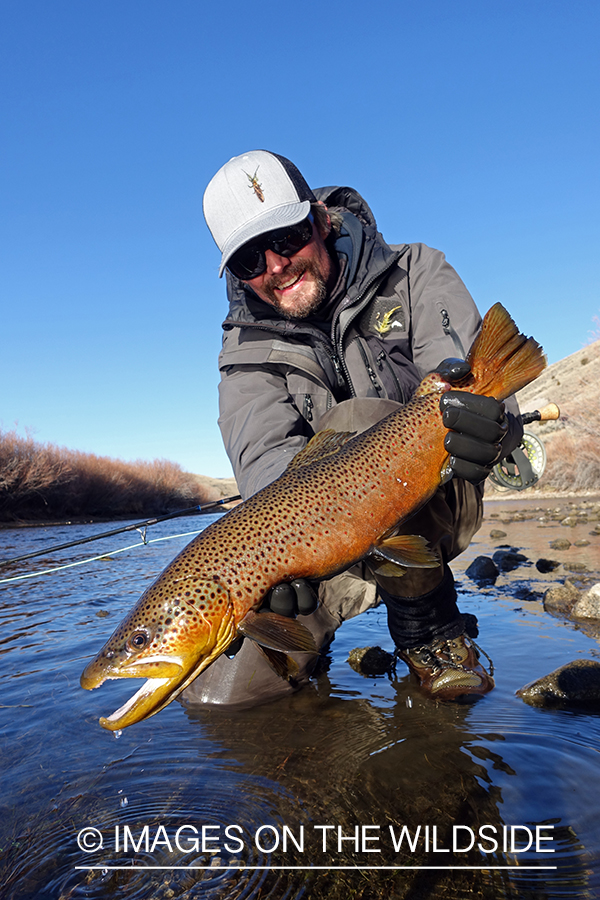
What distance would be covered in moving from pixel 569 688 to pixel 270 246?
3300mm

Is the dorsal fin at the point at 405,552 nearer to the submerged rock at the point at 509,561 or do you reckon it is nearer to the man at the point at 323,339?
the man at the point at 323,339

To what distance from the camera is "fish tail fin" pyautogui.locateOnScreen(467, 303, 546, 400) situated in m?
2.55

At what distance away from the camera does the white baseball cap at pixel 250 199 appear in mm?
4062

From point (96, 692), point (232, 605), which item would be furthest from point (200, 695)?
point (232, 605)

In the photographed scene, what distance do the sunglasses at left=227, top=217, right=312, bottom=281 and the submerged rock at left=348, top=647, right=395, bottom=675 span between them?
273cm

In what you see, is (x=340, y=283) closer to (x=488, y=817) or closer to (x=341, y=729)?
(x=341, y=729)

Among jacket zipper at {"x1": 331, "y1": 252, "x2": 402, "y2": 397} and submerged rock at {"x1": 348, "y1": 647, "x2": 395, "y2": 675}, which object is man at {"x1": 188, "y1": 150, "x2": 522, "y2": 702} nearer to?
jacket zipper at {"x1": 331, "y1": 252, "x2": 402, "y2": 397}

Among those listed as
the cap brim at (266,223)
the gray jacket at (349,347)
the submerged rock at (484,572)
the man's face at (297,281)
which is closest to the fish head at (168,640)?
the gray jacket at (349,347)

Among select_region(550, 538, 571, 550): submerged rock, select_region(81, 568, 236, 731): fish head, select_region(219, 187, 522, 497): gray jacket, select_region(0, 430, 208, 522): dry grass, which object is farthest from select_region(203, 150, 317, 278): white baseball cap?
select_region(0, 430, 208, 522): dry grass

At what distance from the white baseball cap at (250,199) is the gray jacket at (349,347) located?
0.48 metres

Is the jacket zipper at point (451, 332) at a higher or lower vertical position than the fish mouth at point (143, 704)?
higher

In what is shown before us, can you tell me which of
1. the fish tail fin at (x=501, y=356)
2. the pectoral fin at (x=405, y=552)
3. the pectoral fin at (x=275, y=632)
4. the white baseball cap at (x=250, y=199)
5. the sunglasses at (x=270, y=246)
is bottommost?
the pectoral fin at (x=275, y=632)

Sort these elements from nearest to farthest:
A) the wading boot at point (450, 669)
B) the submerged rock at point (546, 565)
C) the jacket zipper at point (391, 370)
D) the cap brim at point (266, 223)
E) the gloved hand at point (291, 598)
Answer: the gloved hand at point (291, 598) < the wading boot at point (450, 669) < the jacket zipper at point (391, 370) < the cap brim at point (266, 223) < the submerged rock at point (546, 565)

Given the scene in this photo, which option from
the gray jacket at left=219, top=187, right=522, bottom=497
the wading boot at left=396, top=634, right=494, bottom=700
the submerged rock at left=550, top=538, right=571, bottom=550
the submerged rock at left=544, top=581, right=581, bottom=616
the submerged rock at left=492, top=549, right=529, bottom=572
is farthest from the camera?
the submerged rock at left=550, top=538, right=571, bottom=550
